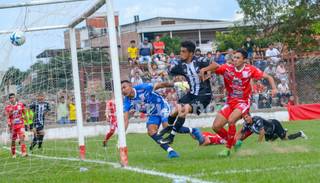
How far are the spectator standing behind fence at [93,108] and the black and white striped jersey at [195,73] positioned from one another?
3.85 meters

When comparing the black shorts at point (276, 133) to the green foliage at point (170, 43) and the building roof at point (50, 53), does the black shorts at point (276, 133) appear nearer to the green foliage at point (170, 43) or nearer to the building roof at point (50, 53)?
the building roof at point (50, 53)

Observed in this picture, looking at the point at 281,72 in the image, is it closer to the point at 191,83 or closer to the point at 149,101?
the point at 149,101

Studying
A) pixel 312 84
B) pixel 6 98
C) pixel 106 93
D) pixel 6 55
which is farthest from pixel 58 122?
pixel 312 84

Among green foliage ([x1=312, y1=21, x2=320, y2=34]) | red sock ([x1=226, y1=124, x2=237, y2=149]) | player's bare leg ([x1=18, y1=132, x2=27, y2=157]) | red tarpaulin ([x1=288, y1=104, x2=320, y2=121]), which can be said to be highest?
green foliage ([x1=312, y1=21, x2=320, y2=34])

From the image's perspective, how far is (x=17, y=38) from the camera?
1173 cm

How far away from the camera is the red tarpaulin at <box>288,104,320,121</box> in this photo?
26.6 meters

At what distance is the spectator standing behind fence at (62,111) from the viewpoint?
1672cm

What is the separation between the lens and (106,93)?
14055 mm

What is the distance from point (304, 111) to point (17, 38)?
17239 mm

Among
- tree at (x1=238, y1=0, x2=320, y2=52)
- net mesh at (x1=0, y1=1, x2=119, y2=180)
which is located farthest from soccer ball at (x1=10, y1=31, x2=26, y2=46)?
tree at (x1=238, y1=0, x2=320, y2=52)

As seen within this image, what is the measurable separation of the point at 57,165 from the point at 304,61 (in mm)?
16663

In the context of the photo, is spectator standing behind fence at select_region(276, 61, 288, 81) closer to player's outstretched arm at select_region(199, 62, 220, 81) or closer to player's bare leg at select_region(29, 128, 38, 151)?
player's bare leg at select_region(29, 128, 38, 151)

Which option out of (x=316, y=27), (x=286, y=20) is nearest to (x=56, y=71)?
(x=316, y=27)

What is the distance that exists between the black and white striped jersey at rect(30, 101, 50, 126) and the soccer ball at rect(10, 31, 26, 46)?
516 centimetres
